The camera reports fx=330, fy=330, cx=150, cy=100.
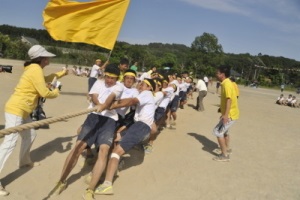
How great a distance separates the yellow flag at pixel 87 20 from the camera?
7426 millimetres

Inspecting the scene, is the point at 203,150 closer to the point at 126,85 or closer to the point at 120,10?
the point at 126,85

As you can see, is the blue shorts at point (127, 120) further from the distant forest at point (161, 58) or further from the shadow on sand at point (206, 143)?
the distant forest at point (161, 58)

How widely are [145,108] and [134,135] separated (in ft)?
2.05

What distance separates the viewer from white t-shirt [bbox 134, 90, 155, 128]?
6113 millimetres

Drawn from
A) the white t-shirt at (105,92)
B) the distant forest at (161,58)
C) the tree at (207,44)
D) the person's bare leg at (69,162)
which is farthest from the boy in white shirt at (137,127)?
the tree at (207,44)

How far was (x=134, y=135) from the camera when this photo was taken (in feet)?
19.0

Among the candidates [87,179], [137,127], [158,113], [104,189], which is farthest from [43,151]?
[158,113]

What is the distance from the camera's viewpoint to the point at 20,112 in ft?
16.3

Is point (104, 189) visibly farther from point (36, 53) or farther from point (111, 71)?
point (36, 53)

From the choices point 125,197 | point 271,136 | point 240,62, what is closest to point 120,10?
point 125,197

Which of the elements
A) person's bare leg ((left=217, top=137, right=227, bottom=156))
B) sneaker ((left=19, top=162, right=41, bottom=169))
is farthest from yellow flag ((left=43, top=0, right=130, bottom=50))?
person's bare leg ((left=217, top=137, right=227, bottom=156))

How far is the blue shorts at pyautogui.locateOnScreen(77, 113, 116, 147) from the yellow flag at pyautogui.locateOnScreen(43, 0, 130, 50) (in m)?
2.55

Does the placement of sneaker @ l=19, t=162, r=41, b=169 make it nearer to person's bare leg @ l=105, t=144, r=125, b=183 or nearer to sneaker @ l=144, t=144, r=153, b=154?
person's bare leg @ l=105, t=144, r=125, b=183

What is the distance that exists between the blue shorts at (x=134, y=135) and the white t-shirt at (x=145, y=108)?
10 centimetres
